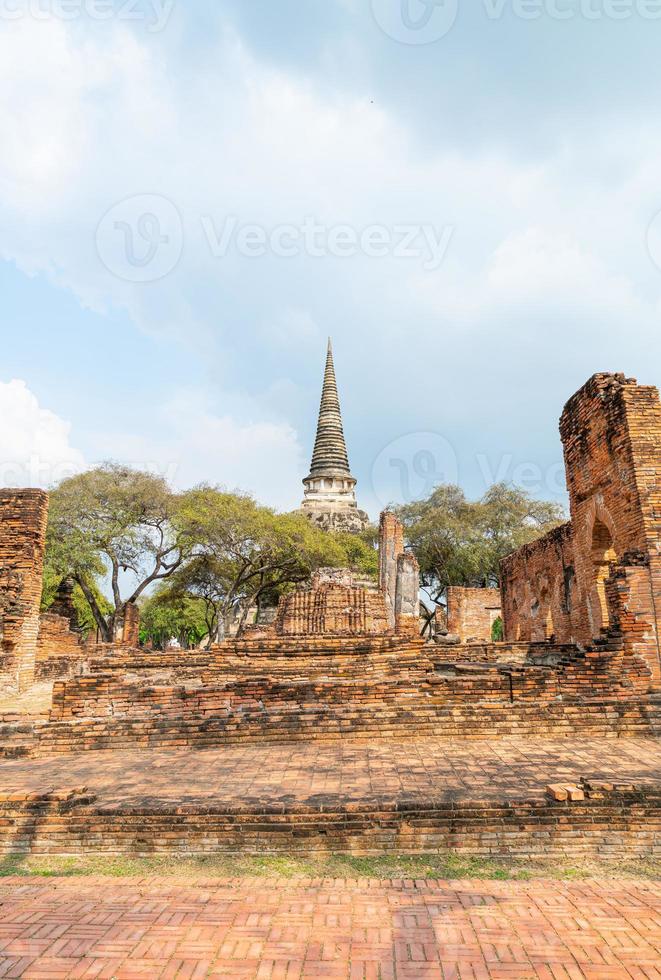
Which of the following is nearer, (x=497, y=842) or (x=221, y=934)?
(x=221, y=934)

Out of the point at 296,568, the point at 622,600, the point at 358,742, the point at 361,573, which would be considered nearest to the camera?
the point at 358,742

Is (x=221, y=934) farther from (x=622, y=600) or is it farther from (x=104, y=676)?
(x=622, y=600)

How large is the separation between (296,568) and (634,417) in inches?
961

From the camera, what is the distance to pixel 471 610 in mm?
27297

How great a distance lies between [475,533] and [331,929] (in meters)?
34.0

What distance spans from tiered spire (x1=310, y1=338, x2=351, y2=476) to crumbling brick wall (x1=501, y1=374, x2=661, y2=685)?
39970 mm

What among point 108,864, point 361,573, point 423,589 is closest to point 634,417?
point 108,864

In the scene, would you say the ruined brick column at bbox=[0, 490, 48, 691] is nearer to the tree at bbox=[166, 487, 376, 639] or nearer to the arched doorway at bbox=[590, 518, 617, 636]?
the arched doorway at bbox=[590, 518, 617, 636]

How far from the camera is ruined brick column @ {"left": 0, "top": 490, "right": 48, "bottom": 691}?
1421 centimetres

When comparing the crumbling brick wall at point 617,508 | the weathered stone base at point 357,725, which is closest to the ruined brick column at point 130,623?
the crumbling brick wall at point 617,508

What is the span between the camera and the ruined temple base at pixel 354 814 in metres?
4.93

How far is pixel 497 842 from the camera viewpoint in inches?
193

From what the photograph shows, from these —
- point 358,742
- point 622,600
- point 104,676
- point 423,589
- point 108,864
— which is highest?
point 423,589

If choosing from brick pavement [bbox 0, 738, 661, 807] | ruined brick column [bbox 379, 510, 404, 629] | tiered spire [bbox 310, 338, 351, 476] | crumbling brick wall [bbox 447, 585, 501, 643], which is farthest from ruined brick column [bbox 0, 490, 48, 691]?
tiered spire [bbox 310, 338, 351, 476]
